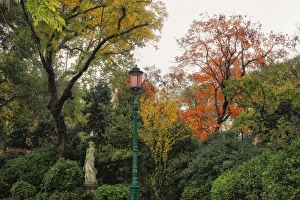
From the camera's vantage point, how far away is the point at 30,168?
14.4 meters

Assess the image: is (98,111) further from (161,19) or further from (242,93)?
(242,93)

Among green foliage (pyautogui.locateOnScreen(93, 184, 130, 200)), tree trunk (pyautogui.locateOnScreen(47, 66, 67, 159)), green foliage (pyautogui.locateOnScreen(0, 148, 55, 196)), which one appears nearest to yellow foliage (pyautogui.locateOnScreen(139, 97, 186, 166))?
green foliage (pyautogui.locateOnScreen(93, 184, 130, 200))

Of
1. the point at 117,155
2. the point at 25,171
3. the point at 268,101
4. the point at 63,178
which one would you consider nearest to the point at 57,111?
the point at 25,171

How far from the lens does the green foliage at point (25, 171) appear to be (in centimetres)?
1406

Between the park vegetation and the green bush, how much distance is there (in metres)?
0.04

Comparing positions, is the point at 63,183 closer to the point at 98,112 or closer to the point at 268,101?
the point at 98,112

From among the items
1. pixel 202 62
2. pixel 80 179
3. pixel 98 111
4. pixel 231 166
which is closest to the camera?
pixel 231 166

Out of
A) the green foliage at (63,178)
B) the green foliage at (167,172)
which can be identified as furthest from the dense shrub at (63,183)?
the green foliage at (167,172)

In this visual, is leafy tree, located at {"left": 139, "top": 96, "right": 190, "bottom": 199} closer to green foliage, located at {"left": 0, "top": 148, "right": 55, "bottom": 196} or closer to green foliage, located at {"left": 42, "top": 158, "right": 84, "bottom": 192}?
green foliage, located at {"left": 42, "top": 158, "right": 84, "bottom": 192}

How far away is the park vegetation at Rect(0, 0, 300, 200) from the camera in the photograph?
892 cm

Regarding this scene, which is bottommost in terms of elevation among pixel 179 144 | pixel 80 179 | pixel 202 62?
pixel 80 179

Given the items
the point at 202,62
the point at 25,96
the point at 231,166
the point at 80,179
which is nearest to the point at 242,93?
the point at 231,166

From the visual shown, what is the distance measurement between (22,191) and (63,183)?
1.72 m

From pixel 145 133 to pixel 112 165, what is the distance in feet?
9.23
